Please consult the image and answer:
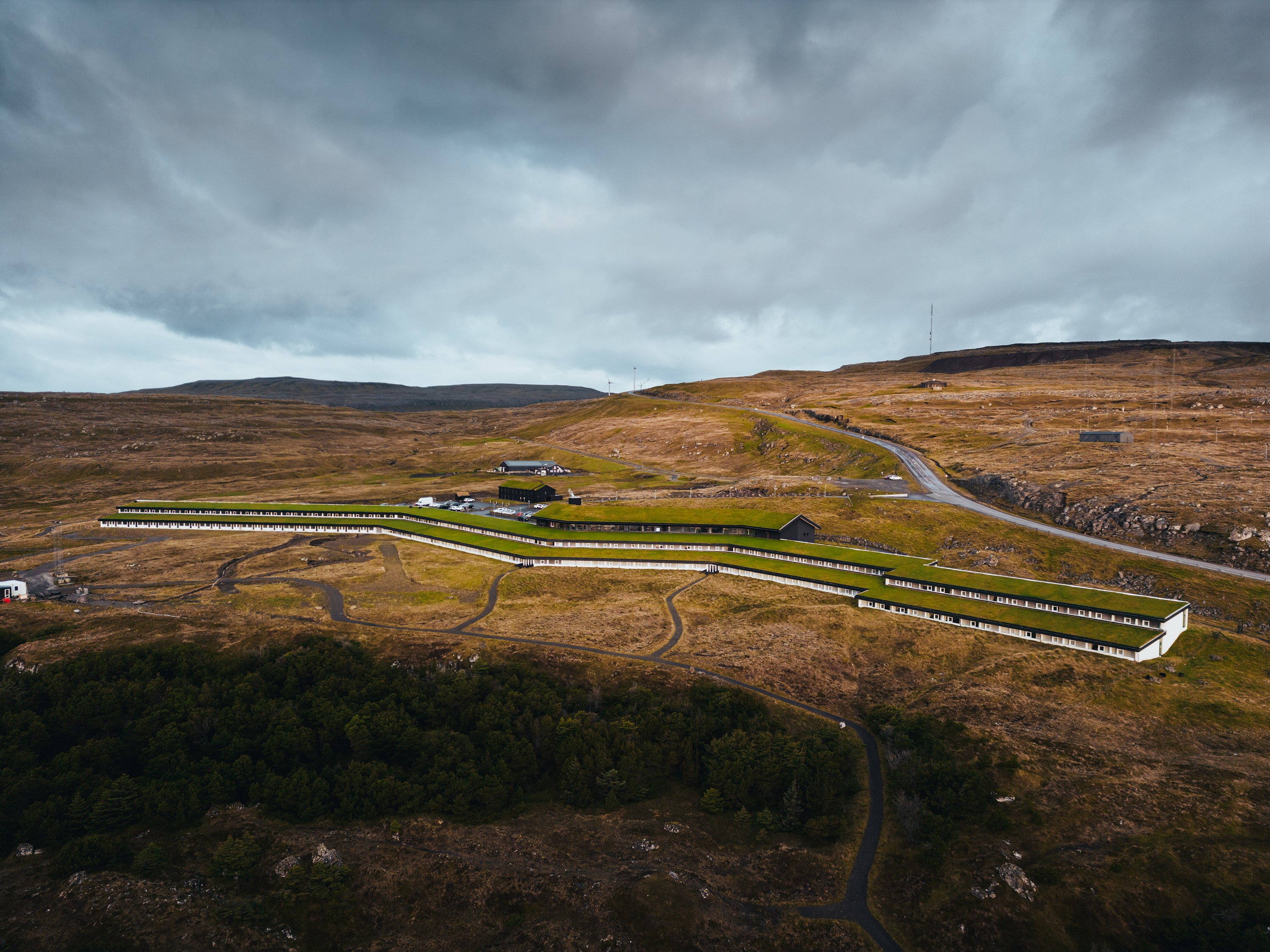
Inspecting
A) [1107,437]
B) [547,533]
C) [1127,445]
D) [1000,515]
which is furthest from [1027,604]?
[1107,437]

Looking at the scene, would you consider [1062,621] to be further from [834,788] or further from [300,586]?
[300,586]

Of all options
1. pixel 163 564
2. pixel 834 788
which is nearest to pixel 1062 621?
pixel 834 788

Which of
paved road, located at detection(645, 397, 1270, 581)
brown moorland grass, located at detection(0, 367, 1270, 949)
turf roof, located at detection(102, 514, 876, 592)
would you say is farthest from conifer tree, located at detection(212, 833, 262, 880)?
paved road, located at detection(645, 397, 1270, 581)

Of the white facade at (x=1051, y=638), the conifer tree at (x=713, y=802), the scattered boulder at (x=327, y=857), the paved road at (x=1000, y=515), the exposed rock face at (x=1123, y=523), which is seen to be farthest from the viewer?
the exposed rock face at (x=1123, y=523)

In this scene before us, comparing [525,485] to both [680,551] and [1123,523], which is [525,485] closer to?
[680,551]

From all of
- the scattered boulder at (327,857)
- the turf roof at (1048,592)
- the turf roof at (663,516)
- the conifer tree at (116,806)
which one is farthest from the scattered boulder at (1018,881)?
the turf roof at (663,516)

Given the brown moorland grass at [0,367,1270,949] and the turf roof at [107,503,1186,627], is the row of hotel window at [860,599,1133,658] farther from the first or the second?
the brown moorland grass at [0,367,1270,949]

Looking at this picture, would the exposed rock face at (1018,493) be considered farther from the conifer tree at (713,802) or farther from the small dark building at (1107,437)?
the conifer tree at (713,802)
